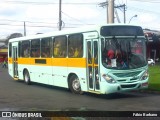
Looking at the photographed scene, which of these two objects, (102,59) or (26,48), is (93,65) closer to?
(102,59)

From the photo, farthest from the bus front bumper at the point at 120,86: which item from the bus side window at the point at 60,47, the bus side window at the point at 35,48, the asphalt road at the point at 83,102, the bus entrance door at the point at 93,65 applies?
the bus side window at the point at 35,48

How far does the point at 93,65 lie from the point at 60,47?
3276mm

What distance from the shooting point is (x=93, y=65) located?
16750 mm

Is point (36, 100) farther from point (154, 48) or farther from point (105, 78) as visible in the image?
point (154, 48)

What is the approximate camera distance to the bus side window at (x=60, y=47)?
19.1 metres

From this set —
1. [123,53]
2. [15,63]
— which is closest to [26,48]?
[15,63]

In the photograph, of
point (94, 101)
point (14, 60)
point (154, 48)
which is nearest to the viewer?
point (94, 101)

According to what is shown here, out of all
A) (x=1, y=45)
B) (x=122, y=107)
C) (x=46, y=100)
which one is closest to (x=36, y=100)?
(x=46, y=100)

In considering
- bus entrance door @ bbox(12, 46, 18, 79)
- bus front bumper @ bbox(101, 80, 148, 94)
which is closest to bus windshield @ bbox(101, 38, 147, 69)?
bus front bumper @ bbox(101, 80, 148, 94)

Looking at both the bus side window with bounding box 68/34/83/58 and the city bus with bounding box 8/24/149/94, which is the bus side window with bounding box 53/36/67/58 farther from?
the bus side window with bounding box 68/34/83/58

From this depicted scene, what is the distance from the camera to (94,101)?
15547 mm

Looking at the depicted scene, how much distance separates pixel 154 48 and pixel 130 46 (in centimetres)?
5855

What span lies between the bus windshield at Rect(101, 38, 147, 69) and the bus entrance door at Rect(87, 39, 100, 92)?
1.54 ft

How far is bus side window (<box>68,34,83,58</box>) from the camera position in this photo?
1772 centimetres
